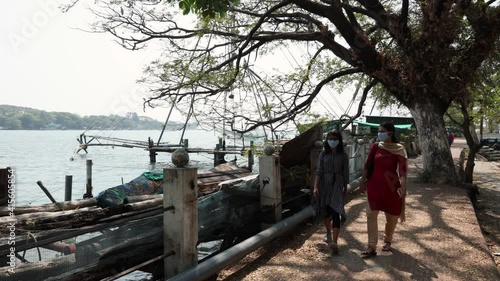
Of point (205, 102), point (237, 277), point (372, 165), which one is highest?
point (205, 102)

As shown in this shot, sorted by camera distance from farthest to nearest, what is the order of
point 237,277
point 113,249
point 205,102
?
1. point 205,102
2. point 237,277
3. point 113,249

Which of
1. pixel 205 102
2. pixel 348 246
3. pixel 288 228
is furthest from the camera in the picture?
pixel 205 102

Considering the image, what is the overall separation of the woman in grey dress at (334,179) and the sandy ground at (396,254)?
512 millimetres

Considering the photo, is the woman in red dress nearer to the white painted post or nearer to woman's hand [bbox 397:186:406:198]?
woman's hand [bbox 397:186:406:198]

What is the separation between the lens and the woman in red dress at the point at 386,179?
4.83 metres

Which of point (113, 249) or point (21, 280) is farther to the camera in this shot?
point (113, 249)

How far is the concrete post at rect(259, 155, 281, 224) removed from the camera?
6535 mm

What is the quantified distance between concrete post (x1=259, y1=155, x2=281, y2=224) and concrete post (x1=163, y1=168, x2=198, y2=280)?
234 centimetres

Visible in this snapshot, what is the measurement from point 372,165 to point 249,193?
2.18 m

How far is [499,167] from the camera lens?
74.7 ft

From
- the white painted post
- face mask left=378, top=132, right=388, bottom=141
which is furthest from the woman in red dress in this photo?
the white painted post

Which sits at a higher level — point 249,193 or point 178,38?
point 178,38

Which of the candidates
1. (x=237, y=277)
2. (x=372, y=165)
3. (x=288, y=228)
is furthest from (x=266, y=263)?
(x=372, y=165)

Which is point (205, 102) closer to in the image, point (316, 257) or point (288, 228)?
point (288, 228)
